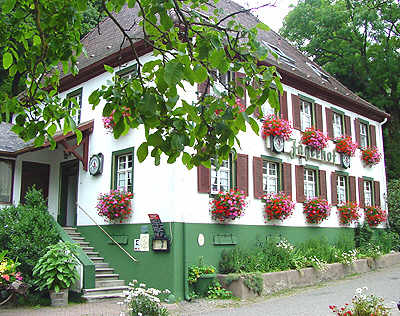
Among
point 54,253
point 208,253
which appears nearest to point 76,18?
point 54,253

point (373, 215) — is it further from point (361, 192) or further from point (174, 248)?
point (174, 248)

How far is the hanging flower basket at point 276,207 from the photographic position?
531 inches

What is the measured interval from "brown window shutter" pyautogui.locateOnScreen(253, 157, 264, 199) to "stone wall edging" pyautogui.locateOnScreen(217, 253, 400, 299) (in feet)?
7.78

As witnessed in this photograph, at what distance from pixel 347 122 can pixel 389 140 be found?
8.23 meters

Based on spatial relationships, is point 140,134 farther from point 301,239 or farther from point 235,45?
point 235,45

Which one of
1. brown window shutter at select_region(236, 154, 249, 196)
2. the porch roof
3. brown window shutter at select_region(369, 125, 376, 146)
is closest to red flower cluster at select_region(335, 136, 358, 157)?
brown window shutter at select_region(369, 125, 376, 146)

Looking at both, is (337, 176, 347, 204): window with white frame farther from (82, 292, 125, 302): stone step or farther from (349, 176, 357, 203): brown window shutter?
(82, 292, 125, 302): stone step

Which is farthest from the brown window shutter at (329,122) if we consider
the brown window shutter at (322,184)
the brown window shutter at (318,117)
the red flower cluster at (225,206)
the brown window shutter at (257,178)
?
the red flower cluster at (225,206)

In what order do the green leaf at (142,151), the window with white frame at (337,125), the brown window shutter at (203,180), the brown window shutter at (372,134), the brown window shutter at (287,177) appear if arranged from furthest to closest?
1. the brown window shutter at (372,134)
2. the window with white frame at (337,125)
3. the brown window shutter at (287,177)
4. the brown window shutter at (203,180)
5. the green leaf at (142,151)

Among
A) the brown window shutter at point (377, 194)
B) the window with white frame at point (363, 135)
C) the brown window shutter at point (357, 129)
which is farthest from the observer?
the window with white frame at point (363, 135)

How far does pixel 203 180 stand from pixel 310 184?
19.0ft

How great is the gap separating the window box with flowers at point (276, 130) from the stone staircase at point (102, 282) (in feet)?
19.5

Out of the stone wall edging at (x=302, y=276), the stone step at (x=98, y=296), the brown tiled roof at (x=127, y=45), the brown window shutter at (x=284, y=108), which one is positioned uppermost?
the brown tiled roof at (x=127, y=45)

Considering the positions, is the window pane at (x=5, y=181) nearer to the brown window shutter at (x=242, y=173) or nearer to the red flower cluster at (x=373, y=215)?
the brown window shutter at (x=242, y=173)
